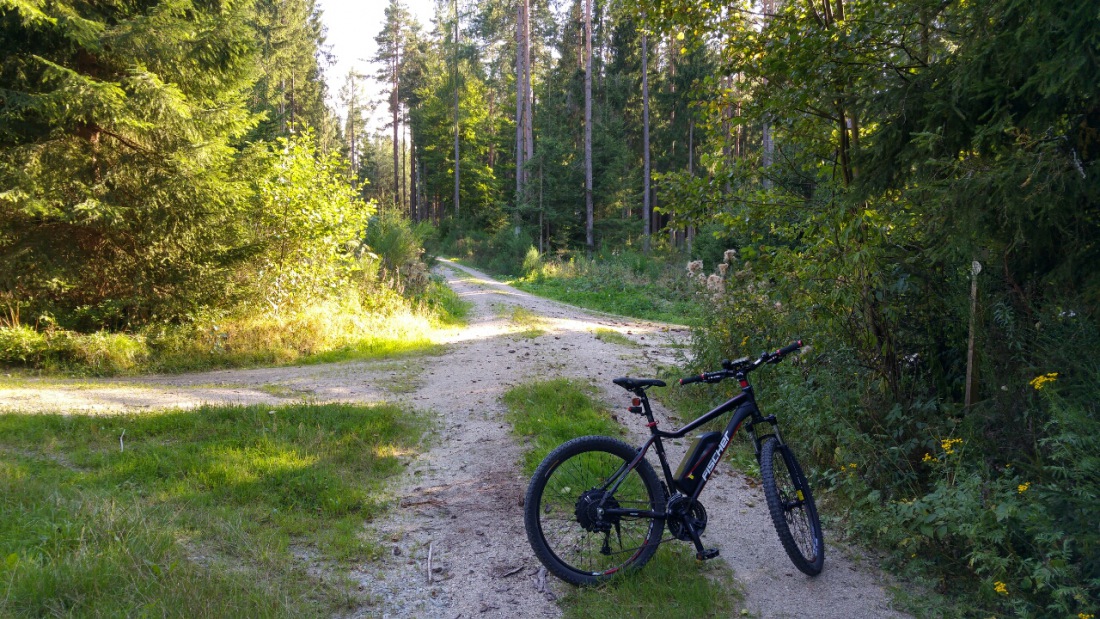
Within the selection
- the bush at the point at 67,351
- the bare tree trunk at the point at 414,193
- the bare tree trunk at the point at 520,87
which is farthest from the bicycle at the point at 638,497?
the bare tree trunk at the point at 414,193

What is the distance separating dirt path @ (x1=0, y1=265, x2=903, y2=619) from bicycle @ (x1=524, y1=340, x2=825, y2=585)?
0.79ft

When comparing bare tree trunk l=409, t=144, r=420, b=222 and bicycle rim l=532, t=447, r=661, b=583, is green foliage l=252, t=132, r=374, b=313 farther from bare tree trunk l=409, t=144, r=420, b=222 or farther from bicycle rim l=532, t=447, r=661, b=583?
bare tree trunk l=409, t=144, r=420, b=222

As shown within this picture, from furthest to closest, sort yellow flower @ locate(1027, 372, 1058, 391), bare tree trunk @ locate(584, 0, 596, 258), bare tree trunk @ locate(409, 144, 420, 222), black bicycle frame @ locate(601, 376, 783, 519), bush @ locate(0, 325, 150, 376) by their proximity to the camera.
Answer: bare tree trunk @ locate(409, 144, 420, 222) → bare tree trunk @ locate(584, 0, 596, 258) → bush @ locate(0, 325, 150, 376) → black bicycle frame @ locate(601, 376, 783, 519) → yellow flower @ locate(1027, 372, 1058, 391)

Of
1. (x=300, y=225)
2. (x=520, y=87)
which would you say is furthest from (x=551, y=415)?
(x=520, y=87)

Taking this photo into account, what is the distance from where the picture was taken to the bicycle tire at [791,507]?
3805mm

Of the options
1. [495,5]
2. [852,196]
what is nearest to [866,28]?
[852,196]

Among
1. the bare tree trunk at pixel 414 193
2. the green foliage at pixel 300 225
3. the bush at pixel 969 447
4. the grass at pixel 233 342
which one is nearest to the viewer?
the bush at pixel 969 447

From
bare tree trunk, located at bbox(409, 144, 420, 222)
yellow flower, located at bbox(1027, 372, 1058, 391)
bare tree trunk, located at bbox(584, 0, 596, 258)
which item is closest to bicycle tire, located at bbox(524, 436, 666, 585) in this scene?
yellow flower, located at bbox(1027, 372, 1058, 391)

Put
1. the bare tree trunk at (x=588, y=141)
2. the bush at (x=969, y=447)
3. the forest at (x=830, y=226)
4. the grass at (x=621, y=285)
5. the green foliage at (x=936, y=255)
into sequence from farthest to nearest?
the bare tree trunk at (x=588, y=141)
the grass at (x=621, y=285)
the forest at (x=830, y=226)
the green foliage at (x=936, y=255)
the bush at (x=969, y=447)

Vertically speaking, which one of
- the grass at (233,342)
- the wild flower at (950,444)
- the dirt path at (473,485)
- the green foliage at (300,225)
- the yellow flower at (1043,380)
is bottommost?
the dirt path at (473,485)

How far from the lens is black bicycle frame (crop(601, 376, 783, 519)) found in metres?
3.79

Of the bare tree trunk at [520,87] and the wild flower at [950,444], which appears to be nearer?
the wild flower at [950,444]

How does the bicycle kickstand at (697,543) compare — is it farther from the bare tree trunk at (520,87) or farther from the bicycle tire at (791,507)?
the bare tree trunk at (520,87)

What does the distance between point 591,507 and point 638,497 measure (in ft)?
0.93
